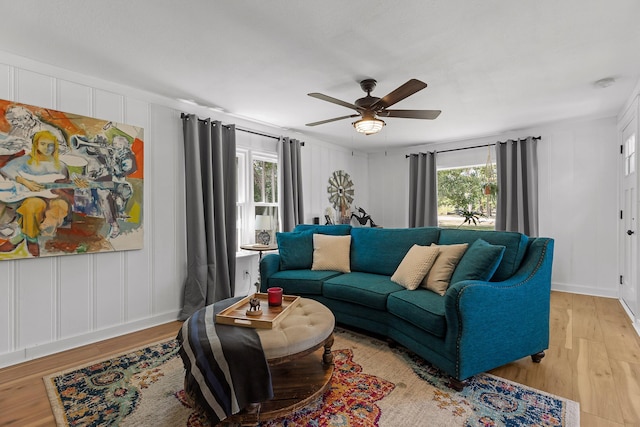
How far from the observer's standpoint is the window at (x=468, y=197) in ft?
17.4

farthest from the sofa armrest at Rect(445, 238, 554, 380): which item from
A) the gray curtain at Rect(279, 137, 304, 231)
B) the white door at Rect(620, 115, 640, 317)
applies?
the gray curtain at Rect(279, 137, 304, 231)

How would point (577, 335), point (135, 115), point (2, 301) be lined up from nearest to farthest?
1. point (2, 301)
2. point (577, 335)
3. point (135, 115)

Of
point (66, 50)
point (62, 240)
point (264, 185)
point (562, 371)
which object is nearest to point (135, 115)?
point (66, 50)

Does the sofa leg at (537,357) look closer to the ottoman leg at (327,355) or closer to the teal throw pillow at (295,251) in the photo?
the ottoman leg at (327,355)

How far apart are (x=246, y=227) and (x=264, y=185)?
0.68 m

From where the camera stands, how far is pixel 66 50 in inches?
96.0

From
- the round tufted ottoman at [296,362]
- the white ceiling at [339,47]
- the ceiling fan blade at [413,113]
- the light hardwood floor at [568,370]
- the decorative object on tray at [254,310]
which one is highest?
the white ceiling at [339,47]

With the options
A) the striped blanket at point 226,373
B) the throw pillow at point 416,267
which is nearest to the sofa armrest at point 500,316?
the throw pillow at point 416,267

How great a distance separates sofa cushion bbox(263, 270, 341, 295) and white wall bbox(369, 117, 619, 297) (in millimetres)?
3556

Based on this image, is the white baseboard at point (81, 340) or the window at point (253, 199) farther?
the window at point (253, 199)

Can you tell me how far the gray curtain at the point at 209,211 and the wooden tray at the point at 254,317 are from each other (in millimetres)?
1448

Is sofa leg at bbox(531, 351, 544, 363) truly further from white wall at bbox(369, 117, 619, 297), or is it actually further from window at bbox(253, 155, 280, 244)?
window at bbox(253, 155, 280, 244)

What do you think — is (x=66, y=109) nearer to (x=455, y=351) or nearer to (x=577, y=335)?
(x=455, y=351)

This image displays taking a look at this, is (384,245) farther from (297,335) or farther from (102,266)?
(102,266)
